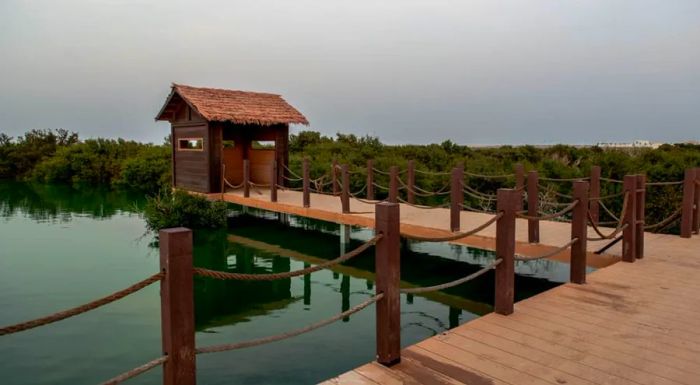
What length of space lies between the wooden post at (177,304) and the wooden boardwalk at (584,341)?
3.56ft

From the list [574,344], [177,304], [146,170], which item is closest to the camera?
[177,304]

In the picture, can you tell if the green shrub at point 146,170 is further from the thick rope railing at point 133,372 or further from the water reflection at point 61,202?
the thick rope railing at point 133,372

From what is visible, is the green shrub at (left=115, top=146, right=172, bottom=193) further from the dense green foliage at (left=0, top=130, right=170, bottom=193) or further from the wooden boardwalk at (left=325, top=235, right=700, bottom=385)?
the wooden boardwalk at (left=325, top=235, right=700, bottom=385)

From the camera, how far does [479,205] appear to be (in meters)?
15.0

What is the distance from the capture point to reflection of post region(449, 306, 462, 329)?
7.29 meters

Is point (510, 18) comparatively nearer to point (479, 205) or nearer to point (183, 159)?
point (479, 205)

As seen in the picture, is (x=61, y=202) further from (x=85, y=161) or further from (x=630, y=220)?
(x=630, y=220)

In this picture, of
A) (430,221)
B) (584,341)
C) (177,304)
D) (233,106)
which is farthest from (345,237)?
(177,304)

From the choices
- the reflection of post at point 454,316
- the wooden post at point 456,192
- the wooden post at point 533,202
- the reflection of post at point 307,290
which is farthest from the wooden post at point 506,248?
the reflection of post at point 307,290

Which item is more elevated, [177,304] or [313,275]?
[177,304]

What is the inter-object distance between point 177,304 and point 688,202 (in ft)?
27.6

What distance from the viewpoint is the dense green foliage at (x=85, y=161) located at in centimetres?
2614

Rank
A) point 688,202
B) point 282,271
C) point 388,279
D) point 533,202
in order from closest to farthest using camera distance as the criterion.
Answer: point 388,279
point 533,202
point 688,202
point 282,271

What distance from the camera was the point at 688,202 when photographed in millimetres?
8414
